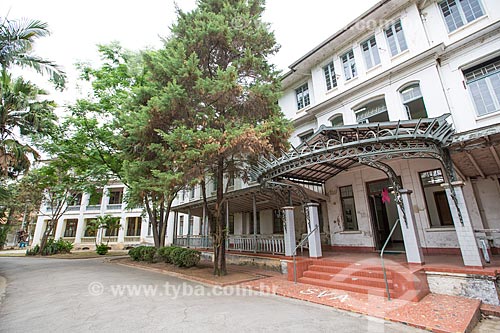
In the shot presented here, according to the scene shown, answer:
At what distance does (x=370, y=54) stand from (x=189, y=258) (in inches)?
498

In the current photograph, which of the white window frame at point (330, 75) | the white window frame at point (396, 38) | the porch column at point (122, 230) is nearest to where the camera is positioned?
the white window frame at point (396, 38)

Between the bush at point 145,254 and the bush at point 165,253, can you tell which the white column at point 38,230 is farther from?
the bush at point 165,253

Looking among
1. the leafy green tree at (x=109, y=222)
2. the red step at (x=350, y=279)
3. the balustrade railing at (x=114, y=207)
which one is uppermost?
the balustrade railing at (x=114, y=207)

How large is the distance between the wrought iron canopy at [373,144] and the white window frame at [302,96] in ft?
19.1

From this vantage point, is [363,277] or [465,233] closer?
[465,233]

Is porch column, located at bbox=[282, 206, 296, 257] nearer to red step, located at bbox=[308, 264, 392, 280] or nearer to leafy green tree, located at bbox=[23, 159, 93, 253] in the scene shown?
red step, located at bbox=[308, 264, 392, 280]

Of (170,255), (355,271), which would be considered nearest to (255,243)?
(170,255)

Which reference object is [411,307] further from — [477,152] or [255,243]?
[255,243]

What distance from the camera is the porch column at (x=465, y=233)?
5512 mm

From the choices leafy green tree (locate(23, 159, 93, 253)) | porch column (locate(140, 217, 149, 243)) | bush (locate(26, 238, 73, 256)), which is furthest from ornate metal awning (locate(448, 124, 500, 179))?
bush (locate(26, 238, 73, 256))

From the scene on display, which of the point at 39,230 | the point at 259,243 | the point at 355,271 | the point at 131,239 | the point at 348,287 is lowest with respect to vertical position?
the point at 348,287

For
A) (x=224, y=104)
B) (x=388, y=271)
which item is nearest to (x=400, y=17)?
(x=224, y=104)

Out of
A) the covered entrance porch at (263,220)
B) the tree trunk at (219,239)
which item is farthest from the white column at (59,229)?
the tree trunk at (219,239)

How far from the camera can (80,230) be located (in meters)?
28.8
